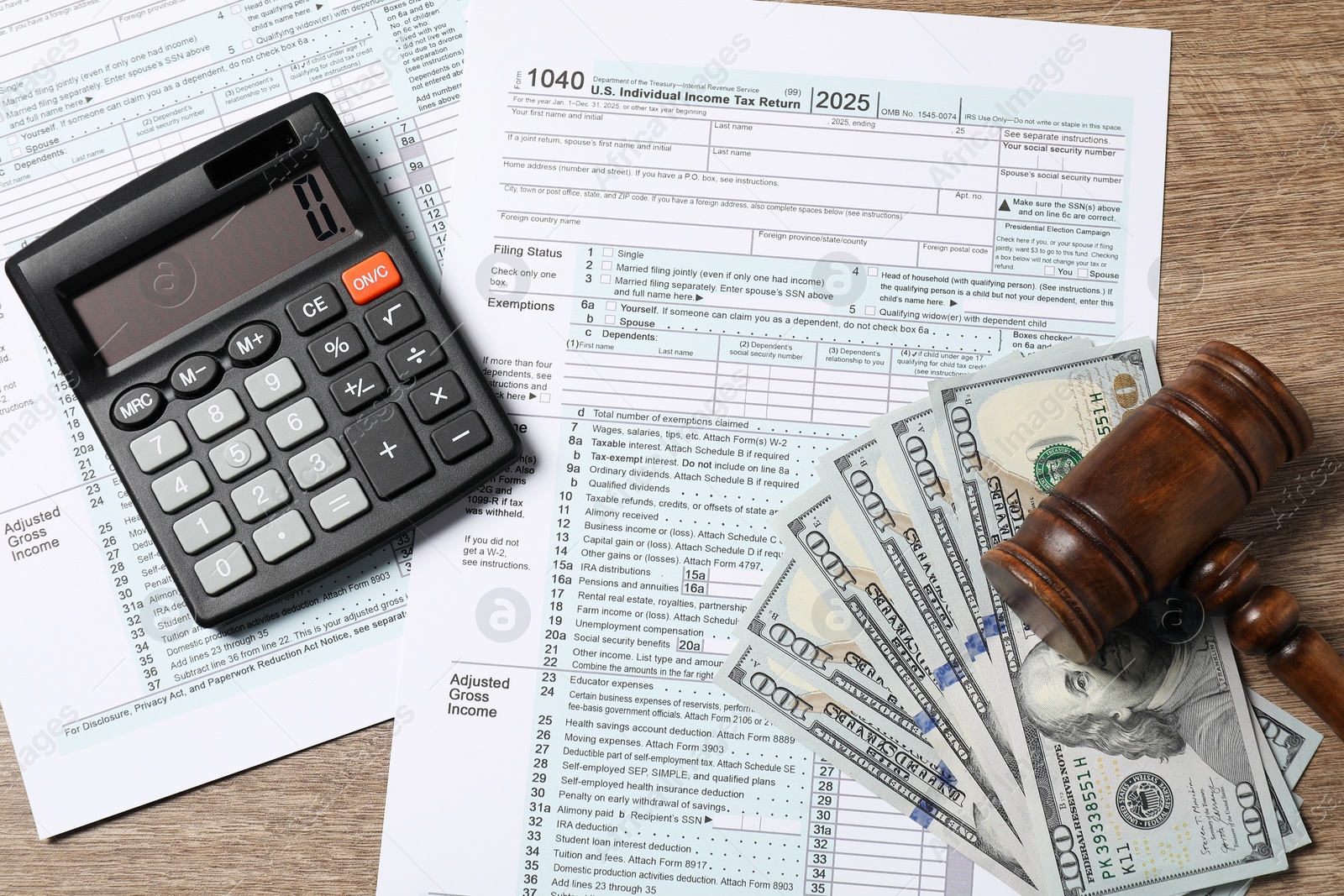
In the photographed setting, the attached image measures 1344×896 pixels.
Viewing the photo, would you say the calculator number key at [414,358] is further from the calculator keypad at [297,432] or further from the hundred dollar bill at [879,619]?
the hundred dollar bill at [879,619]

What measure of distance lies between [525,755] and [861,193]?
481 millimetres

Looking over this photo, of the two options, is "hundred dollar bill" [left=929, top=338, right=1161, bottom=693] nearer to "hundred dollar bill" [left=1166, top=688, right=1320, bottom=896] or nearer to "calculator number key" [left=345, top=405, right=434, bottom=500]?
"hundred dollar bill" [left=1166, top=688, right=1320, bottom=896]

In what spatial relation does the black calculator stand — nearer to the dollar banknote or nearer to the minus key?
the minus key

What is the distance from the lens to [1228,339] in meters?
0.68

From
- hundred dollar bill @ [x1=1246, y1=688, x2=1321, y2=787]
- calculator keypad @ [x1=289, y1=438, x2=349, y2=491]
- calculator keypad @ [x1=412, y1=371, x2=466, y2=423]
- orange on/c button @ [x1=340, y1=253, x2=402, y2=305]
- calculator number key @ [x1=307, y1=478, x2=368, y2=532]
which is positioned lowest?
hundred dollar bill @ [x1=1246, y1=688, x2=1321, y2=787]

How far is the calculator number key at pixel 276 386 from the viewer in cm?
65

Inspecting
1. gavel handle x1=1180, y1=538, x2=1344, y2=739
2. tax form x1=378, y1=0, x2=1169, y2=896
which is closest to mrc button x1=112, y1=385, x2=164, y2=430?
tax form x1=378, y1=0, x2=1169, y2=896

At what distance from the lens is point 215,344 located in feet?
2.16

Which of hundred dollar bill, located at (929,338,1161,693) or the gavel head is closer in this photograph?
the gavel head

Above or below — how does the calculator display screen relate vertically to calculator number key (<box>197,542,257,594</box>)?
above

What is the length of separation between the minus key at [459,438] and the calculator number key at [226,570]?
0.15 metres

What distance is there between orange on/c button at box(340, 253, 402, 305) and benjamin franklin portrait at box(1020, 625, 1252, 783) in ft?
1.72

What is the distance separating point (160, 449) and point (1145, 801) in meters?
0.72

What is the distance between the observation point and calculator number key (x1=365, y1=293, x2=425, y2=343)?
65 centimetres
